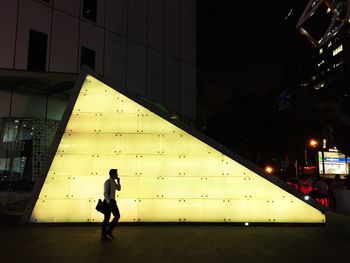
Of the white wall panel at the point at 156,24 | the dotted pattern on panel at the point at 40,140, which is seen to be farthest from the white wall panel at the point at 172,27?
the dotted pattern on panel at the point at 40,140

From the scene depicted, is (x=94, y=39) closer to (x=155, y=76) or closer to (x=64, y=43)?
(x=64, y=43)

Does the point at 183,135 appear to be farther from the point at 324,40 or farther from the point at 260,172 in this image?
the point at 324,40

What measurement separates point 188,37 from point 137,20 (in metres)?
5.69

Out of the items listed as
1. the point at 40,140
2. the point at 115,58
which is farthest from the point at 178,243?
the point at 115,58

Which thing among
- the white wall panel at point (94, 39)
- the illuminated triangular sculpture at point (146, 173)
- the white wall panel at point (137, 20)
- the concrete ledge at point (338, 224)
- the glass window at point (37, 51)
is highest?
the white wall panel at point (137, 20)

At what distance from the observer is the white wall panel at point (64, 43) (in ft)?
66.4

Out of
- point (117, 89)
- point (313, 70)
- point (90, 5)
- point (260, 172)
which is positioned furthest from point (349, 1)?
point (313, 70)

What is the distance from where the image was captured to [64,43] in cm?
2070

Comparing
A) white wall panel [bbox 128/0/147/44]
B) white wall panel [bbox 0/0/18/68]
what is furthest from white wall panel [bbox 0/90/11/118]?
white wall panel [bbox 128/0/147/44]

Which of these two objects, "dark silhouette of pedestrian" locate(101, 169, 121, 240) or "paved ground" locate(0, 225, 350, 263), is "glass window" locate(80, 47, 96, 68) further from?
"dark silhouette of pedestrian" locate(101, 169, 121, 240)

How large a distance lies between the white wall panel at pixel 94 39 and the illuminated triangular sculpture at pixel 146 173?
40.0ft

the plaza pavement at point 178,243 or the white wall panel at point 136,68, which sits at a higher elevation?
the white wall panel at point 136,68

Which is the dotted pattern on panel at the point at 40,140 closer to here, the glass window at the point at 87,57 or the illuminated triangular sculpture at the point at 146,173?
the glass window at the point at 87,57

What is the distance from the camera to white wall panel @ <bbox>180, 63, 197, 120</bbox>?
2897cm
